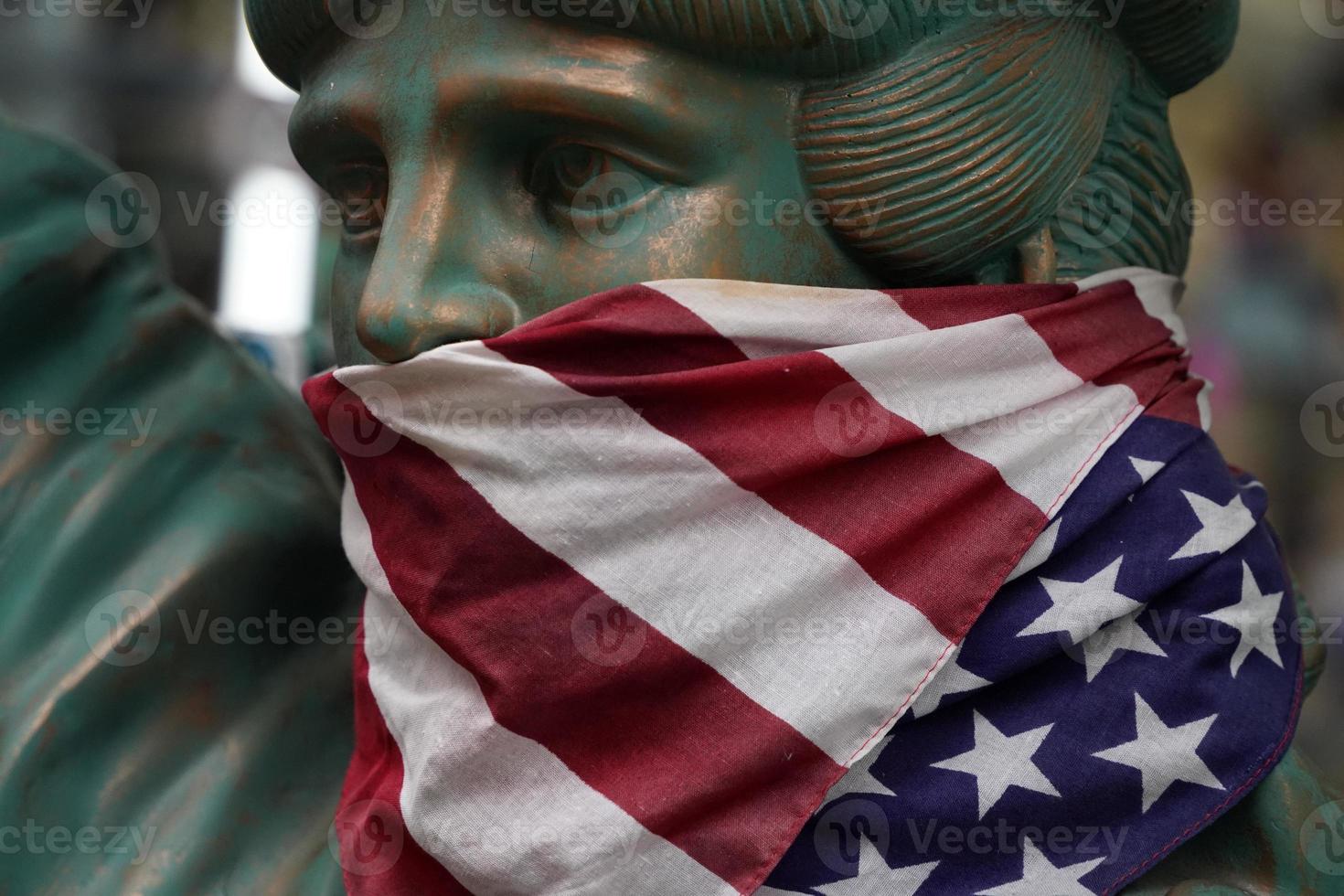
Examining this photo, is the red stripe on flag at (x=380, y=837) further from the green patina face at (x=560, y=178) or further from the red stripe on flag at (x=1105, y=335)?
the red stripe on flag at (x=1105, y=335)

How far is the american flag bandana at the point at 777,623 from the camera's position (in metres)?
1.06

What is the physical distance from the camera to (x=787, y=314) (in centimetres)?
111

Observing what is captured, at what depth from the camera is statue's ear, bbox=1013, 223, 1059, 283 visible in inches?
48.5

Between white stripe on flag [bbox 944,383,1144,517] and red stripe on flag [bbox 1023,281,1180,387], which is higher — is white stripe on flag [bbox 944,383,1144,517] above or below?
below

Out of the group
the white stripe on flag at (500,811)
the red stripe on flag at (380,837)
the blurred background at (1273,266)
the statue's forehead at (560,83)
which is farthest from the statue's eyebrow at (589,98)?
the blurred background at (1273,266)

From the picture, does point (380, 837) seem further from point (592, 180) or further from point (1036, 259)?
point (1036, 259)

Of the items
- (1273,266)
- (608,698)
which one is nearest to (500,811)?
(608,698)

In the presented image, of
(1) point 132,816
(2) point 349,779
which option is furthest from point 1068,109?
(1) point 132,816

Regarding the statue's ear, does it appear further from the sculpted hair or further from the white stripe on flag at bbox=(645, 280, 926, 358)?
the white stripe on flag at bbox=(645, 280, 926, 358)

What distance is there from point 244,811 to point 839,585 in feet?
2.02

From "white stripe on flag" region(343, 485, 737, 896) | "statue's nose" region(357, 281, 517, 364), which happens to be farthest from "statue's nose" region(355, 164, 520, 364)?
"white stripe on flag" region(343, 485, 737, 896)

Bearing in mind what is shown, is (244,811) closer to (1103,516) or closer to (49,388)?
(49,388)

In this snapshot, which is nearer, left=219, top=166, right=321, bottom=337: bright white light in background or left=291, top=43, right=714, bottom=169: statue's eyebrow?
left=291, top=43, right=714, bottom=169: statue's eyebrow

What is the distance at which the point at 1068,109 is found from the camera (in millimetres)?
1227
